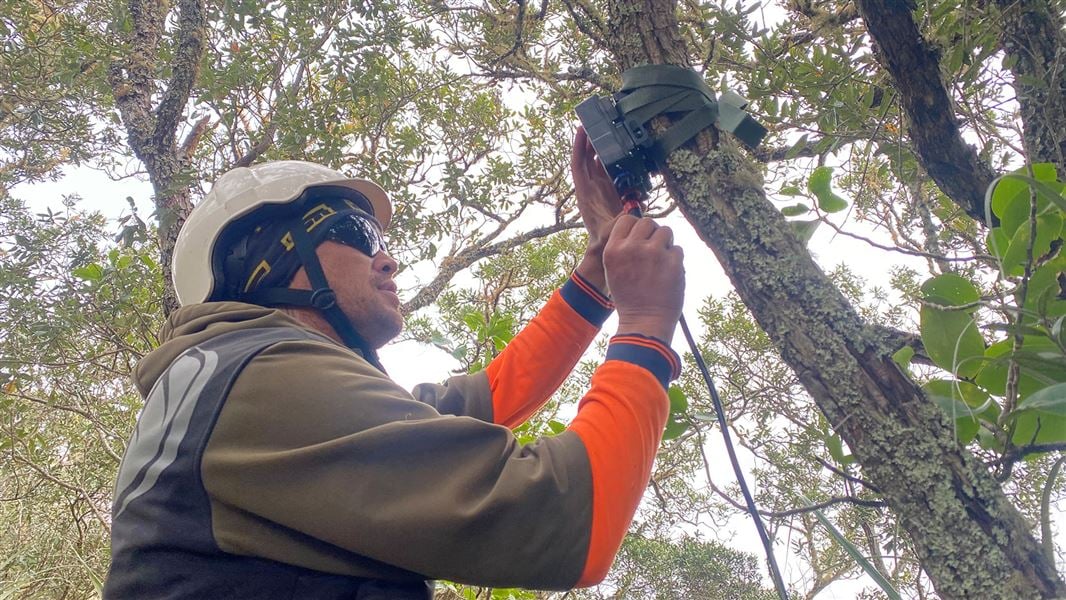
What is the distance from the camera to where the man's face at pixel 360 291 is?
1759mm

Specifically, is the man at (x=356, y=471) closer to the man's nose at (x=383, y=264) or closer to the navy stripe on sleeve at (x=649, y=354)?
the navy stripe on sleeve at (x=649, y=354)

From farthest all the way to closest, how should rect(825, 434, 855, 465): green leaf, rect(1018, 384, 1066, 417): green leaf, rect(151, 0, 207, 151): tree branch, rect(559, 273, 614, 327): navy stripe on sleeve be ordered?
rect(151, 0, 207, 151): tree branch < rect(559, 273, 614, 327): navy stripe on sleeve < rect(825, 434, 855, 465): green leaf < rect(1018, 384, 1066, 417): green leaf

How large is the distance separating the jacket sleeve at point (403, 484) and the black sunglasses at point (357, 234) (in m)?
0.73

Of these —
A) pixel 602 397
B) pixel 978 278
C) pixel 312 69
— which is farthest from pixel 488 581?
pixel 312 69

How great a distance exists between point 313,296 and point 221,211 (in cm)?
39

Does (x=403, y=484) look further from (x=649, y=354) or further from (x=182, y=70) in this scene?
(x=182, y=70)

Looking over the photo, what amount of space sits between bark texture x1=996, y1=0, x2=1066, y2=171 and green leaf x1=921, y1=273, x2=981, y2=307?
934 mm

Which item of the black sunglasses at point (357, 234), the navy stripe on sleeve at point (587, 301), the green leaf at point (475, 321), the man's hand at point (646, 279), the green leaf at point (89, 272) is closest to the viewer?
the man's hand at point (646, 279)

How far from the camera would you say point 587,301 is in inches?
76.5

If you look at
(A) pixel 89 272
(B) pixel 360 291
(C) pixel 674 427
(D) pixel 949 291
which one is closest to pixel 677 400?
(C) pixel 674 427

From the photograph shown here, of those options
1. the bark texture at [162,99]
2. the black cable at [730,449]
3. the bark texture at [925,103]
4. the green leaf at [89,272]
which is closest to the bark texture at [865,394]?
the black cable at [730,449]

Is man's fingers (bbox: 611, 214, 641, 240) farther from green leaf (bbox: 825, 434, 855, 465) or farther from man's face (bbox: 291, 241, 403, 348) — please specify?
man's face (bbox: 291, 241, 403, 348)

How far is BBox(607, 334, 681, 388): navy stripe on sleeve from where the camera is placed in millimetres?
1240

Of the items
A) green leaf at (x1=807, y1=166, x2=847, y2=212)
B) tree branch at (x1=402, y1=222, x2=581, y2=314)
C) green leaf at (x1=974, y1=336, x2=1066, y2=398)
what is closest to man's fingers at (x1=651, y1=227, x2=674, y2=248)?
green leaf at (x1=807, y1=166, x2=847, y2=212)
